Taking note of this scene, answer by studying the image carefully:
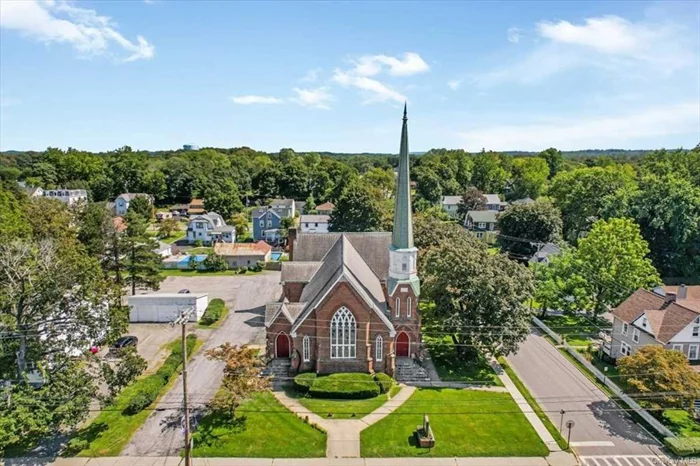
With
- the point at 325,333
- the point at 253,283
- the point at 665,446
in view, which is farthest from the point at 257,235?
the point at 665,446

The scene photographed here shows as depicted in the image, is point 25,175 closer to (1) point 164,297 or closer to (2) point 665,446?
(1) point 164,297

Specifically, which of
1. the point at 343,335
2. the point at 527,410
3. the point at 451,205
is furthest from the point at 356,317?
the point at 451,205

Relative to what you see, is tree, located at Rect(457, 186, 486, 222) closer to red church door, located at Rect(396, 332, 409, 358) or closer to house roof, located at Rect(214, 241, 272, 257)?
house roof, located at Rect(214, 241, 272, 257)

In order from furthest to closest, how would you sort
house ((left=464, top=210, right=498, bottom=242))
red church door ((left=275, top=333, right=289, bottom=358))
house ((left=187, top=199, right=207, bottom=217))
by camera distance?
house ((left=187, top=199, right=207, bottom=217)) < house ((left=464, top=210, right=498, bottom=242)) < red church door ((left=275, top=333, right=289, bottom=358))

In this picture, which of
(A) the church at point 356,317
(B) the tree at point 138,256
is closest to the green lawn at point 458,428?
(A) the church at point 356,317

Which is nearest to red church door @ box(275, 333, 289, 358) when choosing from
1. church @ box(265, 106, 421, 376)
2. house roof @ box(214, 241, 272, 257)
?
church @ box(265, 106, 421, 376)
